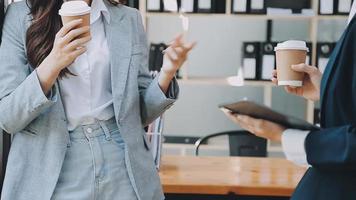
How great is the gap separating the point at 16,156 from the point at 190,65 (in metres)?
→ 3.37

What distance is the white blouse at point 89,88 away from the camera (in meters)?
1.42

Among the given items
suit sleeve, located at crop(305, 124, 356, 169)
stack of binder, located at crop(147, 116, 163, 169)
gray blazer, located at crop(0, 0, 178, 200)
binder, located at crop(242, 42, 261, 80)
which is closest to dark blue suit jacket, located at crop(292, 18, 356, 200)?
suit sleeve, located at crop(305, 124, 356, 169)

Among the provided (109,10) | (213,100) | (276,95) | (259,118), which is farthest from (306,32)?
(259,118)

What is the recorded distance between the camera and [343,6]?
392 cm

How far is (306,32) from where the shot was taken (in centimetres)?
462

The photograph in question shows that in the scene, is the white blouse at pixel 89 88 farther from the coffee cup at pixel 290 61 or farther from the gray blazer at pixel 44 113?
the coffee cup at pixel 290 61

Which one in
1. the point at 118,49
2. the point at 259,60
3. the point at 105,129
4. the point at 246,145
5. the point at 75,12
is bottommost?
the point at 246,145

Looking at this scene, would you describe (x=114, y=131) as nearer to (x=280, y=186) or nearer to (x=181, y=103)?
(x=280, y=186)

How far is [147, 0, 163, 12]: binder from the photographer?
3.98m

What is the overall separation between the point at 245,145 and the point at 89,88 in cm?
171

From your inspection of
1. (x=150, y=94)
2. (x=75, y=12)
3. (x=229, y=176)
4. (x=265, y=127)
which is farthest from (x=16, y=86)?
(x=229, y=176)

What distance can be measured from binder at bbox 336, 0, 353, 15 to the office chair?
1454mm

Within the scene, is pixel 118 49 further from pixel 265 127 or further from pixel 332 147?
pixel 332 147

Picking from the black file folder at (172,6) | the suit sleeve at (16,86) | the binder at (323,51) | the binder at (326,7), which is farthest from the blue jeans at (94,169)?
the binder at (326,7)
